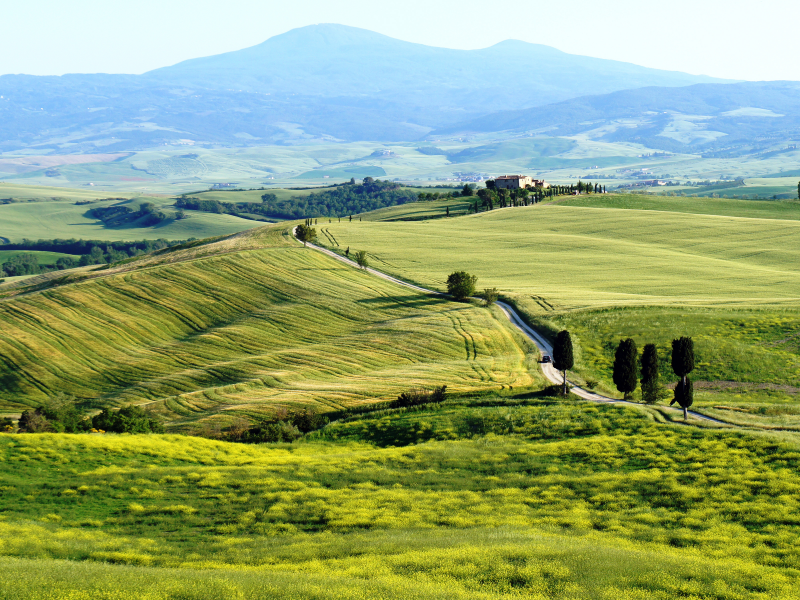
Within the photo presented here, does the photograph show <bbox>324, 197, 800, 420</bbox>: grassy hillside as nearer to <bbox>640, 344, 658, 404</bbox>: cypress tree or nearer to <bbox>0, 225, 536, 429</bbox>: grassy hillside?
<bbox>640, 344, 658, 404</bbox>: cypress tree

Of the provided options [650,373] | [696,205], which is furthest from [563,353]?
[696,205]

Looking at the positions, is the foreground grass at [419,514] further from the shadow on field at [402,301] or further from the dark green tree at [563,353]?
the shadow on field at [402,301]

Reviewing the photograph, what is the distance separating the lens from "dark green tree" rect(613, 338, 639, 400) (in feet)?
171

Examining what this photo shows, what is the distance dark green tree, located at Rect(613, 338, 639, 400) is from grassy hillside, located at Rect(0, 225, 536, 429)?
26.4 feet

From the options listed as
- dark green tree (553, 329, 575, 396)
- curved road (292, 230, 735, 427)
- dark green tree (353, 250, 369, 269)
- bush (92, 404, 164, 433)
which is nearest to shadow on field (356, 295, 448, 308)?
curved road (292, 230, 735, 427)

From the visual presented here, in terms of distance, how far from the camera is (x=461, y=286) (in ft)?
281

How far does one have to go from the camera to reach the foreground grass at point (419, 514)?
2197 cm

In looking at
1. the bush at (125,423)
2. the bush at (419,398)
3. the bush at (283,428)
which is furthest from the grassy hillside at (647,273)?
the bush at (125,423)

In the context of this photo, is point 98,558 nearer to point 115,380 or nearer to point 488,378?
point 488,378

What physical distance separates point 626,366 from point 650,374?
75.7 inches

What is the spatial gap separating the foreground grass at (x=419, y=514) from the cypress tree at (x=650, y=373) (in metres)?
5.44

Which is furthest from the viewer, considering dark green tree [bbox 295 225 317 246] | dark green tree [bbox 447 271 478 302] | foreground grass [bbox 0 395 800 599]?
dark green tree [bbox 295 225 317 246]

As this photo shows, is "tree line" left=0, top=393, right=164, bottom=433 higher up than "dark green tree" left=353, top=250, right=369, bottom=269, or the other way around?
"dark green tree" left=353, top=250, right=369, bottom=269

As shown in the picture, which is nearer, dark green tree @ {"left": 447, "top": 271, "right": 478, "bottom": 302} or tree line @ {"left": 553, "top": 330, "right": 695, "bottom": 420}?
tree line @ {"left": 553, "top": 330, "right": 695, "bottom": 420}
